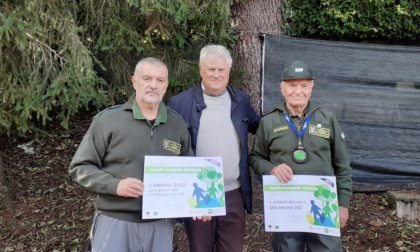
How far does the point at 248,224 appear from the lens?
4391 mm

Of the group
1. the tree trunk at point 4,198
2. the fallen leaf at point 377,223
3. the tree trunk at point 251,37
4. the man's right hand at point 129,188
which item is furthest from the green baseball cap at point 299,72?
the tree trunk at point 4,198

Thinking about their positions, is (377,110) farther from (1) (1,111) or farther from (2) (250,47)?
(1) (1,111)

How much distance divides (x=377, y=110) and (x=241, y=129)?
2.96m

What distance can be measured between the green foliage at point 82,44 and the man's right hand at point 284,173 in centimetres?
196

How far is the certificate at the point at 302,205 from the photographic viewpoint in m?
2.50

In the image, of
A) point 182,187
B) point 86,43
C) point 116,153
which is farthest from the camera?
point 86,43

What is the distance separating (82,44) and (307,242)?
332cm

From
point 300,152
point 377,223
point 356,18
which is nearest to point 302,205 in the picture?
point 300,152

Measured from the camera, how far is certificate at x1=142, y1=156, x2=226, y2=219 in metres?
2.25

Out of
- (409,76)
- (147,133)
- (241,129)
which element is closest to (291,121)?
(241,129)

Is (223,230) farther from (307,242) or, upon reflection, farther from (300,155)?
(300,155)

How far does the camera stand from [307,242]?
8.81 feet

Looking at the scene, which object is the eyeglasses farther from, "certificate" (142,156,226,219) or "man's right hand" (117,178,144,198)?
"man's right hand" (117,178,144,198)

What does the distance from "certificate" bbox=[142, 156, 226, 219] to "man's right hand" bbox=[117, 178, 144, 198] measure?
0.08 m
